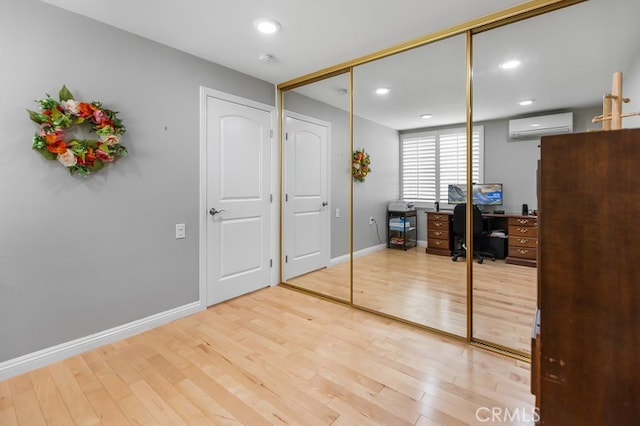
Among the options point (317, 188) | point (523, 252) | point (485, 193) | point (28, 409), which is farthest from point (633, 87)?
point (28, 409)

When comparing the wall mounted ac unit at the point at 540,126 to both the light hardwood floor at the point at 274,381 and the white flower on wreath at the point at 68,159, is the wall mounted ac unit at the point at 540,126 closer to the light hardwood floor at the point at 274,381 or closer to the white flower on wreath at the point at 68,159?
→ the light hardwood floor at the point at 274,381

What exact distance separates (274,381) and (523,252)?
9.86 ft

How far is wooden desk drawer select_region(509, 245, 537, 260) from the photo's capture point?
3227 mm

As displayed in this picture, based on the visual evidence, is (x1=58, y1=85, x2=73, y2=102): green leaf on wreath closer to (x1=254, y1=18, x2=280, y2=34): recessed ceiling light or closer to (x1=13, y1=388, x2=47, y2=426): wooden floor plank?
(x1=254, y1=18, x2=280, y2=34): recessed ceiling light

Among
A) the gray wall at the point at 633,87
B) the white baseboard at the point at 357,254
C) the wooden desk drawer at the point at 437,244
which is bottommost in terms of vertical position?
the white baseboard at the point at 357,254

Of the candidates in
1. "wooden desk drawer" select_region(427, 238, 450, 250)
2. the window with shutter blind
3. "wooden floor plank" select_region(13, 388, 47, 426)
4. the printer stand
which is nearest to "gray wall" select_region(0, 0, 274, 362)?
"wooden floor plank" select_region(13, 388, 47, 426)

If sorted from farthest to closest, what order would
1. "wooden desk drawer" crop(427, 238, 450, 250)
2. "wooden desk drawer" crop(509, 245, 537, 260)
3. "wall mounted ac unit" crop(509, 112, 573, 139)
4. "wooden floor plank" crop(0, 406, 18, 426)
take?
"wooden desk drawer" crop(427, 238, 450, 250) < "wooden desk drawer" crop(509, 245, 537, 260) < "wall mounted ac unit" crop(509, 112, 573, 139) < "wooden floor plank" crop(0, 406, 18, 426)

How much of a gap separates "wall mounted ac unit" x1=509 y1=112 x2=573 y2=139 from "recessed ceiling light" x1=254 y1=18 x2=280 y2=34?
208cm

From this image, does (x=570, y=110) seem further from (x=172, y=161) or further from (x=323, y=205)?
(x=172, y=161)

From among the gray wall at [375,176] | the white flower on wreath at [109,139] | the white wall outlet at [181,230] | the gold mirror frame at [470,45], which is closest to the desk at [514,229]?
the gray wall at [375,176]

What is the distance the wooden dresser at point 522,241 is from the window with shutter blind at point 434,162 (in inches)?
29.4

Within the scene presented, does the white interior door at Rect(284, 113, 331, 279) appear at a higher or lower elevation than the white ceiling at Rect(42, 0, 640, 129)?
lower

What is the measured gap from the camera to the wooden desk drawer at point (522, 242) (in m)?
3.13

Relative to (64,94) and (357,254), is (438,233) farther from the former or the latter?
(64,94)
